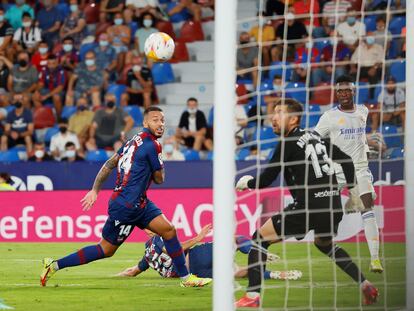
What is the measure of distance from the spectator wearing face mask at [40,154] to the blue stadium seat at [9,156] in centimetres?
33

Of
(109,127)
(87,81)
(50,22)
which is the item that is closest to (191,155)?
(109,127)

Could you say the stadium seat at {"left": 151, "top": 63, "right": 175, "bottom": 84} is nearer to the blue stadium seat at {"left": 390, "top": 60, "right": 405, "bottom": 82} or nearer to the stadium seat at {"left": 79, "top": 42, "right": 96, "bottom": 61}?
the stadium seat at {"left": 79, "top": 42, "right": 96, "bottom": 61}

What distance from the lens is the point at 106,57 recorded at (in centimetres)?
1867

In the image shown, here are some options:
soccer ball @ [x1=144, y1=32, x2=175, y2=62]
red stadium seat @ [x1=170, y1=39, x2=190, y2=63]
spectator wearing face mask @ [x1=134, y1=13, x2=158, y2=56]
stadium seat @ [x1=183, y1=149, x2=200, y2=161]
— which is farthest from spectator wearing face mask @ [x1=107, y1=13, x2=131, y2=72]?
soccer ball @ [x1=144, y1=32, x2=175, y2=62]

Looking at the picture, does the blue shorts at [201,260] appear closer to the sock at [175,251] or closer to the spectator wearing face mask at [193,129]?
the sock at [175,251]

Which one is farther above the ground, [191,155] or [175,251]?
[191,155]

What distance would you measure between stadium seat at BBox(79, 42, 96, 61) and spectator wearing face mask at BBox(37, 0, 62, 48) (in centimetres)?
58

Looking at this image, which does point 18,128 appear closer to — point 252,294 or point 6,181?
point 6,181

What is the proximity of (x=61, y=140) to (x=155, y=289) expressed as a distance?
7.81 metres

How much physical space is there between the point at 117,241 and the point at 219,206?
285 cm

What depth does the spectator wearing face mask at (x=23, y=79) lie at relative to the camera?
18500 mm

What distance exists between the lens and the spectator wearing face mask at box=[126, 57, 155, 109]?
59.2ft

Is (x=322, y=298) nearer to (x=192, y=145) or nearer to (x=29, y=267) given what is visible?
(x=29, y=267)

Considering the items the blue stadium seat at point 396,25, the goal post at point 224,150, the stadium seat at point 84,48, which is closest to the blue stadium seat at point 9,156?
the stadium seat at point 84,48
